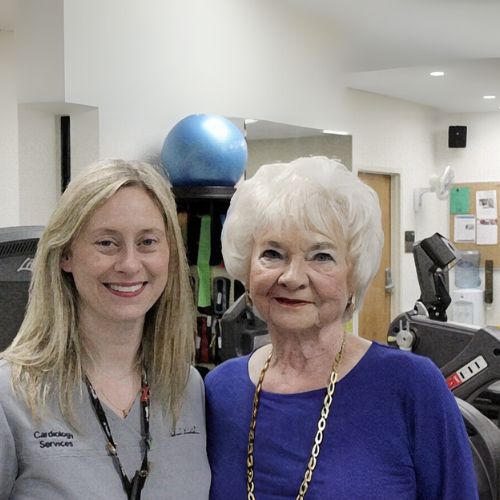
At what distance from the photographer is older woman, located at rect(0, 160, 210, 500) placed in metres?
1.27

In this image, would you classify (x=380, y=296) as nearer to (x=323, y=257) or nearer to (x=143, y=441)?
(x=323, y=257)

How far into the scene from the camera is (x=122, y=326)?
1.44 meters

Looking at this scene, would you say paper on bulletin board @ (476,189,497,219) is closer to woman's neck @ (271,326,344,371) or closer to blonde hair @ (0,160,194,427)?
woman's neck @ (271,326,344,371)

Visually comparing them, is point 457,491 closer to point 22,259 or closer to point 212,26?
point 22,259

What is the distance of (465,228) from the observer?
809 cm

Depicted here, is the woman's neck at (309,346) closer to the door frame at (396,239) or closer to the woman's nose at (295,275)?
the woman's nose at (295,275)

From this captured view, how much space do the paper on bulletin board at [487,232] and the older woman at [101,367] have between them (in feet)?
22.8

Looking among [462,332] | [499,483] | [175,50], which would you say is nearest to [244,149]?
[175,50]

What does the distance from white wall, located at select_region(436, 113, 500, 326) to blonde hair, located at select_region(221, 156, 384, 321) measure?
22.5 ft

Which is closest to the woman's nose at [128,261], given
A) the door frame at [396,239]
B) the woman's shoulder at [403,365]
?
the woman's shoulder at [403,365]

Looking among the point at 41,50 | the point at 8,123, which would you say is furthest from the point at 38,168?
the point at 8,123

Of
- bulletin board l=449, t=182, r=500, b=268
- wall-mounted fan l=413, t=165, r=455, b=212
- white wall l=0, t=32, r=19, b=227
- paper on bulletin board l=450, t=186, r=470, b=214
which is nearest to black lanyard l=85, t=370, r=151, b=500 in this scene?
white wall l=0, t=32, r=19, b=227

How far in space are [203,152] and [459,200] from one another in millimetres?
5035

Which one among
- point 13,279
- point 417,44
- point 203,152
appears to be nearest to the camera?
point 13,279
